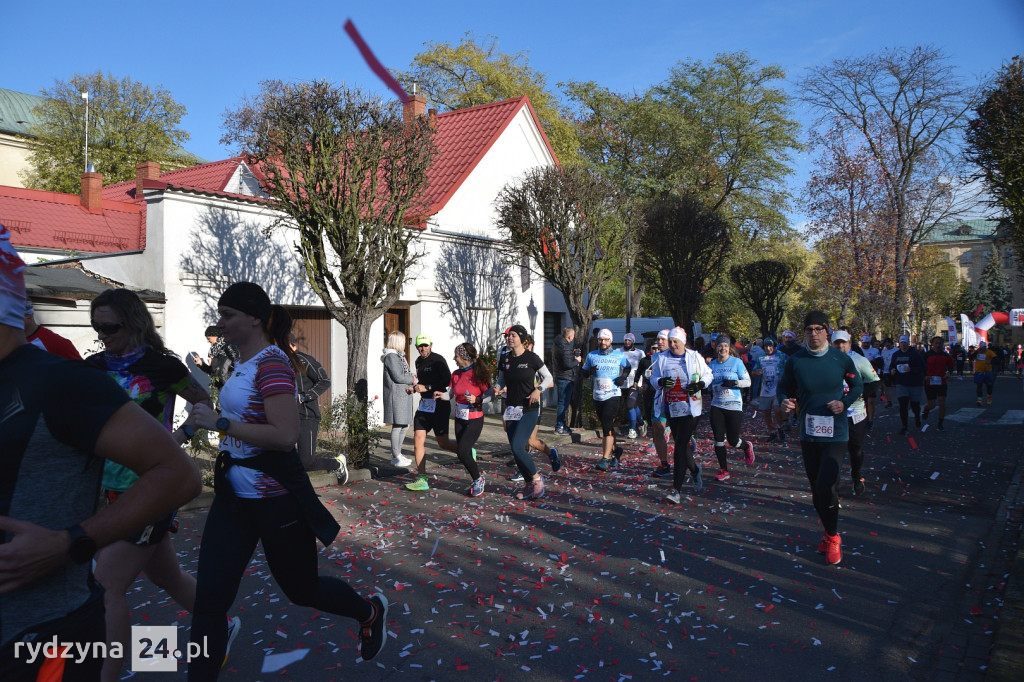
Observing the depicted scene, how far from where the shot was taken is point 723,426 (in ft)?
32.3

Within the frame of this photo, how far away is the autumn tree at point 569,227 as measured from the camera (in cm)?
1509

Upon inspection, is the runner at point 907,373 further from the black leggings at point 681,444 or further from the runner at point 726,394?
the black leggings at point 681,444

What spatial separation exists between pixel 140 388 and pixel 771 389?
11.7m

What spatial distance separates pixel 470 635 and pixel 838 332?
22.8 feet

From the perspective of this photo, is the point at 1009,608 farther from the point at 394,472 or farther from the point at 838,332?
the point at 394,472

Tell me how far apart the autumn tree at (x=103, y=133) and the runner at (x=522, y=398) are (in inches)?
1217

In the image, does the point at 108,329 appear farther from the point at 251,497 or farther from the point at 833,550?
the point at 833,550

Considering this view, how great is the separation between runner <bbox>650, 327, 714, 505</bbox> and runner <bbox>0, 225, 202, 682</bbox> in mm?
6958

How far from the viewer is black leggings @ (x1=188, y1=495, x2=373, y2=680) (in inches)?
123

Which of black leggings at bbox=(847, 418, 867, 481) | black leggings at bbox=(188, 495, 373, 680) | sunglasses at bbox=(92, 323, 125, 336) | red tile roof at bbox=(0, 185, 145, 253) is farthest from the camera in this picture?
red tile roof at bbox=(0, 185, 145, 253)

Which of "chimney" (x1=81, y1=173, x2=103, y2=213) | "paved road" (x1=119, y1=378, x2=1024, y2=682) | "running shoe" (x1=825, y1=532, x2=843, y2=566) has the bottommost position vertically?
"paved road" (x1=119, y1=378, x2=1024, y2=682)

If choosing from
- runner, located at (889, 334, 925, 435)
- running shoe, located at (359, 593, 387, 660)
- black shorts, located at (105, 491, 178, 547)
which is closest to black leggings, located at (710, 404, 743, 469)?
runner, located at (889, 334, 925, 435)

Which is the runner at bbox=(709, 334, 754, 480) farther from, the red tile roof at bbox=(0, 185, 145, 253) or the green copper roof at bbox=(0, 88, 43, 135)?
the green copper roof at bbox=(0, 88, 43, 135)

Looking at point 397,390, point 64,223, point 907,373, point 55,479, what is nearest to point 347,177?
point 397,390
